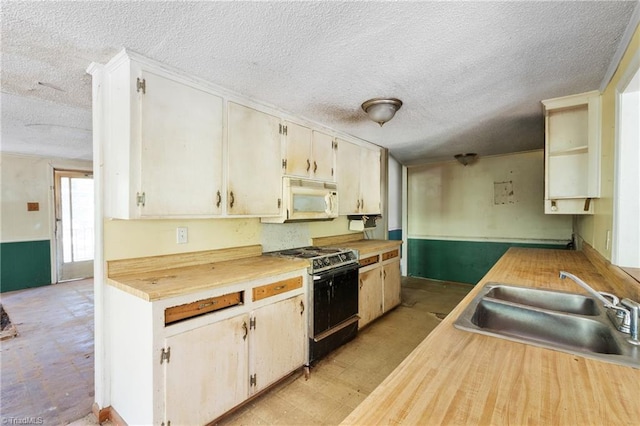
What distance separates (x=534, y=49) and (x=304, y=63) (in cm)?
132

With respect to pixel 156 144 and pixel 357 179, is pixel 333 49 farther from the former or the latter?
pixel 357 179

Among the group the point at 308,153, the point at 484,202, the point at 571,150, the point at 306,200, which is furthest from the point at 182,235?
the point at 484,202

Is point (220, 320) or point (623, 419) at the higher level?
point (623, 419)

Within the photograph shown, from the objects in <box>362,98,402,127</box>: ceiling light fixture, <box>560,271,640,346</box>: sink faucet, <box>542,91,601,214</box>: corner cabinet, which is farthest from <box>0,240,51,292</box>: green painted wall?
<box>542,91,601,214</box>: corner cabinet

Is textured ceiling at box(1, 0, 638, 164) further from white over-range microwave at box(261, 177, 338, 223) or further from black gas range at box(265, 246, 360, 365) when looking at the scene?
black gas range at box(265, 246, 360, 365)

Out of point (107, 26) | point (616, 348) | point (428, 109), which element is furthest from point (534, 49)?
point (107, 26)

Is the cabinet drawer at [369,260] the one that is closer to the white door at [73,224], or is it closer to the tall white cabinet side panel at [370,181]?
the tall white cabinet side panel at [370,181]

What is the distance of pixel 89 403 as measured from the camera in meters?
2.07

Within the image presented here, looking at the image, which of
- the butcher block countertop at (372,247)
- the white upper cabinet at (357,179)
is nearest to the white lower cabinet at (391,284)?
the butcher block countertop at (372,247)

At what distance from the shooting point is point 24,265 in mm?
4852

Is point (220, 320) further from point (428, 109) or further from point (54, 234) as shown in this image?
point (54, 234)

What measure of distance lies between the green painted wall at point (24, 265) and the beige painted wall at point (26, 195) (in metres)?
0.13

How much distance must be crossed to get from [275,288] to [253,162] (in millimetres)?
1023

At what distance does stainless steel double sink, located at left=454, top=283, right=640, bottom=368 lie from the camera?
1.07m
